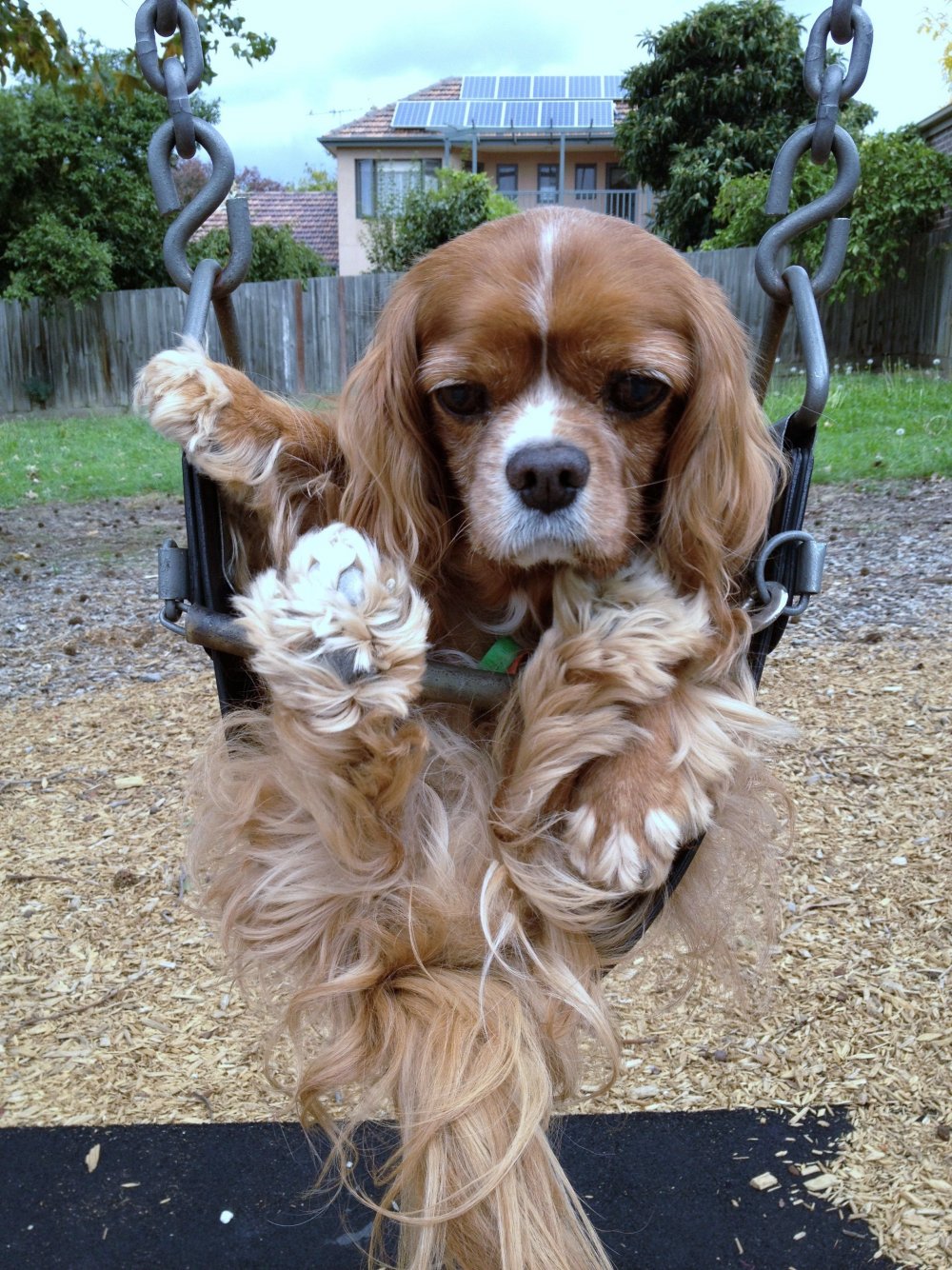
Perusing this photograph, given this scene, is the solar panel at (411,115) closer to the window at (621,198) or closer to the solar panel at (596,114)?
the solar panel at (596,114)

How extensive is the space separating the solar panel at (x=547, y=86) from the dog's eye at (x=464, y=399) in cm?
3898

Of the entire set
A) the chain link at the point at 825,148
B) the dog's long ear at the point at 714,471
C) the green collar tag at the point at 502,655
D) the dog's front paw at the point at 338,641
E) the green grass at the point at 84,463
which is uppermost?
the chain link at the point at 825,148

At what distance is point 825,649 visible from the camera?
22.8 feet

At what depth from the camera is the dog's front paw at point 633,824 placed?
6.52ft

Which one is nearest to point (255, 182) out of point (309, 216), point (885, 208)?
point (309, 216)

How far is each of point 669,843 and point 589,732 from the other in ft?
0.78

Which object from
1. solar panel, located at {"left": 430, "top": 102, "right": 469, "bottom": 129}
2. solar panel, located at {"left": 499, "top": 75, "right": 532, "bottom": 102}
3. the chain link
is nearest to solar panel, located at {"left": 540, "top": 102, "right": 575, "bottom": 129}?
solar panel, located at {"left": 499, "top": 75, "right": 532, "bottom": 102}

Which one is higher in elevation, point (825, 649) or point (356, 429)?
point (356, 429)

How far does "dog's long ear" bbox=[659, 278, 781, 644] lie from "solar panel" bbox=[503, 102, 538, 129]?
→ 36335mm

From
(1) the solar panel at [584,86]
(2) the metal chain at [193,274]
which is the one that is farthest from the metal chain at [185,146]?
(1) the solar panel at [584,86]

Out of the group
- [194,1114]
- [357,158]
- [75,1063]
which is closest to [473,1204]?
[194,1114]

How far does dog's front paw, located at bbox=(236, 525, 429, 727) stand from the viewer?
73.6 inches

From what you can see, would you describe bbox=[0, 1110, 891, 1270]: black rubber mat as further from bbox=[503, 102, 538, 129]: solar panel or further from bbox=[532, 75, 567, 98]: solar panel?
bbox=[532, 75, 567, 98]: solar panel

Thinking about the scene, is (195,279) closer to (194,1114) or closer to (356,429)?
(356,429)
